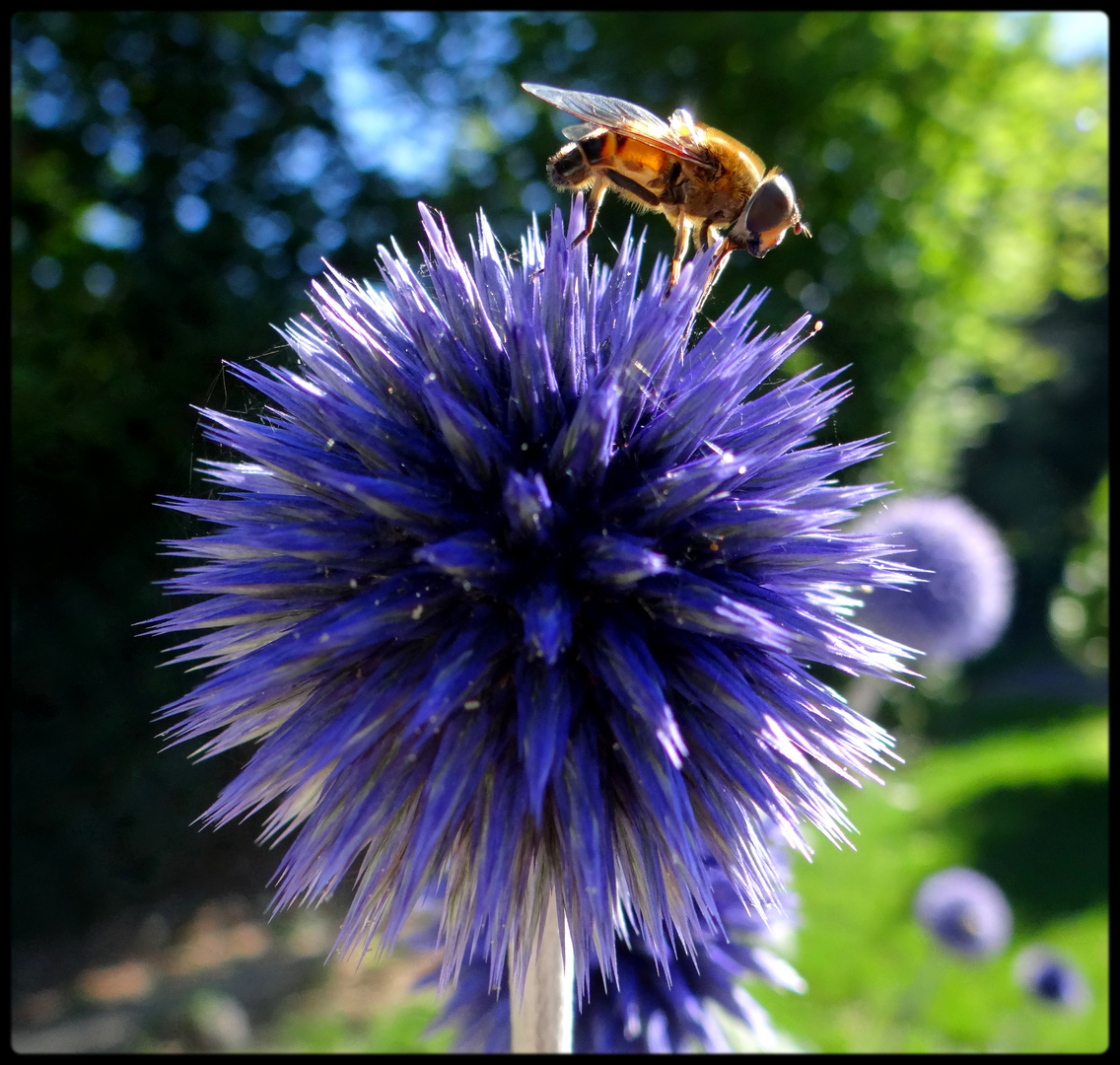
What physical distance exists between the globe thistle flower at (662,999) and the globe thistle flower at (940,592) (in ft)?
6.35

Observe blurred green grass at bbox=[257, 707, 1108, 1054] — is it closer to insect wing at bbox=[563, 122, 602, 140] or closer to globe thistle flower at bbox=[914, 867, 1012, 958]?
globe thistle flower at bbox=[914, 867, 1012, 958]

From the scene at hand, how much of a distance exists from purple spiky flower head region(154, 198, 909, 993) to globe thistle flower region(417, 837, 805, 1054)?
20.2 inches

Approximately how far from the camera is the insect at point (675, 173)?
4.62 feet

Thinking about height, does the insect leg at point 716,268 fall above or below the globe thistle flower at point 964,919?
above

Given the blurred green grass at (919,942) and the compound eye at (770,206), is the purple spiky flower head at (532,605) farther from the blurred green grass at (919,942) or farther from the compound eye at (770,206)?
the blurred green grass at (919,942)

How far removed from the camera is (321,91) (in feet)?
16.6

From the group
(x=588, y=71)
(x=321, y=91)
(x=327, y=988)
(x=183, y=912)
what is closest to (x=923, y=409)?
(x=588, y=71)

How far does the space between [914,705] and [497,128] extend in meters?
7.07

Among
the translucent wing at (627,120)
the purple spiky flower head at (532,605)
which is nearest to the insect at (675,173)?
the translucent wing at (627,120)

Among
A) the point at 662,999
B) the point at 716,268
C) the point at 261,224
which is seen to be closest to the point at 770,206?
the point at 716,268

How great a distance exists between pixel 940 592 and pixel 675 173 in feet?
9.78

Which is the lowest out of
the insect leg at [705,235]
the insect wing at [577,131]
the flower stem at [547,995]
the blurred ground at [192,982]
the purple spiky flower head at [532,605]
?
the blurred ground at [192,982]

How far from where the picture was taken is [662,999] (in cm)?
169

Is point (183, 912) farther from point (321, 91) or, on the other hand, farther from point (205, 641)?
point (321, 91)
